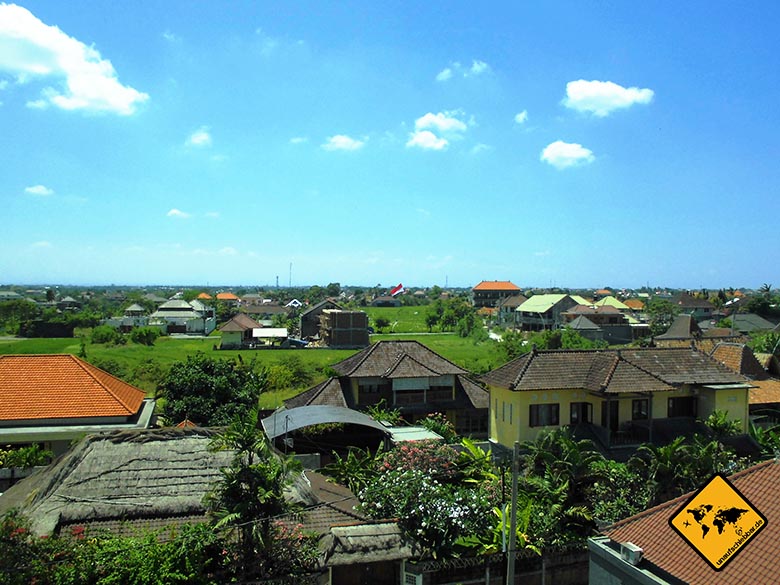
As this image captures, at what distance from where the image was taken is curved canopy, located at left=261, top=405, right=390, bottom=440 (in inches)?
801

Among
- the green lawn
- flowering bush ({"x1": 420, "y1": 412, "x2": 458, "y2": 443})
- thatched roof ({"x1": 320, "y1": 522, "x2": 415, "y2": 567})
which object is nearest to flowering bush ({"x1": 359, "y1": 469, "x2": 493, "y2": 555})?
thatched roof ({"x1": 320, "y1": 522, "x2": 415, "y2": 567})

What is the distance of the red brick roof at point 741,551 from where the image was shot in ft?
28.4

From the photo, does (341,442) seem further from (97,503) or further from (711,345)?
(711,345)

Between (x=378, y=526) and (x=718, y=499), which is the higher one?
(x=718, y=499)

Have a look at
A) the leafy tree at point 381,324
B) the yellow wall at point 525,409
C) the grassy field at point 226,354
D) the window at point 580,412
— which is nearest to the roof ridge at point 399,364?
the yellow wall at point 525,409

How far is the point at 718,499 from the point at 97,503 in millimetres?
11835

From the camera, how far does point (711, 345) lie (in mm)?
35312

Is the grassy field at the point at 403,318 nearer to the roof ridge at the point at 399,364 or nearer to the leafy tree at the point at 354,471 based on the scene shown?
the roof ridge at the point at 399,364

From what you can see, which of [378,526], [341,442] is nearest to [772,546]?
[378,526]

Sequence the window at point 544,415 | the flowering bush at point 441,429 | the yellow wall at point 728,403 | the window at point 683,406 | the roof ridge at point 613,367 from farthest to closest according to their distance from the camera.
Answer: the window at point 683,406
the flowering bush at point 441,429
the yellow wall at point 728,403
the window at point 544,415
the roof ridge at point 613,367

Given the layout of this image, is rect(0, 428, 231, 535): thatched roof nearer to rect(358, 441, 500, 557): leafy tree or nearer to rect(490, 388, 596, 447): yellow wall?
rect(358, 441, 500, 557): leafy tree

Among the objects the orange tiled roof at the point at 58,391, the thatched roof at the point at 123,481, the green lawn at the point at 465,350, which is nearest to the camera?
the thatched roof at the point at 123,481

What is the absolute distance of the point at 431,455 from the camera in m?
16.0

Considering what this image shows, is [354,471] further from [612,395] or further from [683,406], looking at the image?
[683,406]
